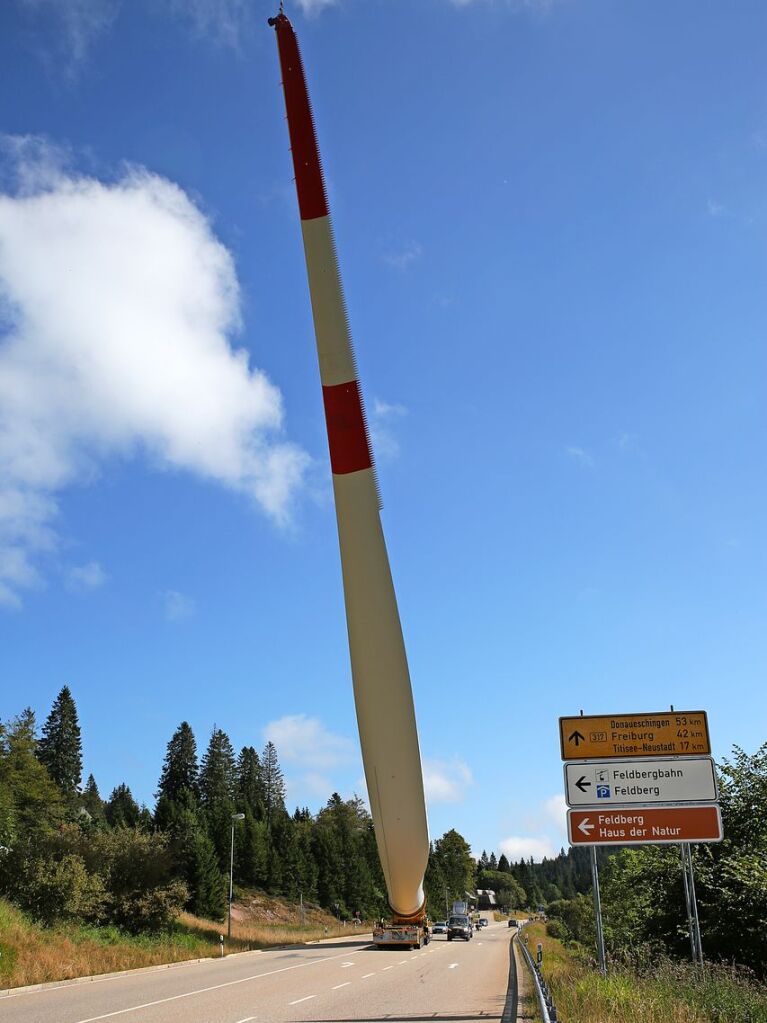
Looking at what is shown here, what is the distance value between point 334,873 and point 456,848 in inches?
2013

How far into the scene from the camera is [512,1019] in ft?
47.3

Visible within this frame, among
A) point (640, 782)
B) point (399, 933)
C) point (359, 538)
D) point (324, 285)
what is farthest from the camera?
point (399, 933)

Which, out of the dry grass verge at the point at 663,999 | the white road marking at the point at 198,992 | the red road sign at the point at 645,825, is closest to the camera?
the dry grass verge at the point at 663,999

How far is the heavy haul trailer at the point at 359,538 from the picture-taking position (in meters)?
26.9

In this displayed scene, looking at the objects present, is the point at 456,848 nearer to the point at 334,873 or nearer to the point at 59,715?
the point at 334,873

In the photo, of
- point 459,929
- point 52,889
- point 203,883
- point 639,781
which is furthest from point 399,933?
→ point 203,883

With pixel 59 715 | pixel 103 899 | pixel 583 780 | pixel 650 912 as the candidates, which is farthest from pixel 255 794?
pixel 583 780

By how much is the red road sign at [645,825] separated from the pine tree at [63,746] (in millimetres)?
108089

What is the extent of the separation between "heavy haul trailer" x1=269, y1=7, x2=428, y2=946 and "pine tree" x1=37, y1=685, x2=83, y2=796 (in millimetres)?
95374

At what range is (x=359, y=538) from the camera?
2753 centimetres

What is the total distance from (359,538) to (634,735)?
1296cm

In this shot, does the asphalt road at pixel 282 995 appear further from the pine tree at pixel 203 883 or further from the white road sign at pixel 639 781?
the pine tree at pixel 203 883

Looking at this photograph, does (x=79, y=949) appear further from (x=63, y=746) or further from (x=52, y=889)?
(x=63, y=746)

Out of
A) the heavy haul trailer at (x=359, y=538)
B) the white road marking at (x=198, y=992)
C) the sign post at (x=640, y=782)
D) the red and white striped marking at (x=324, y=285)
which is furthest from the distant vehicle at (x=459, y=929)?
the sign post at (x=640, y=782)
